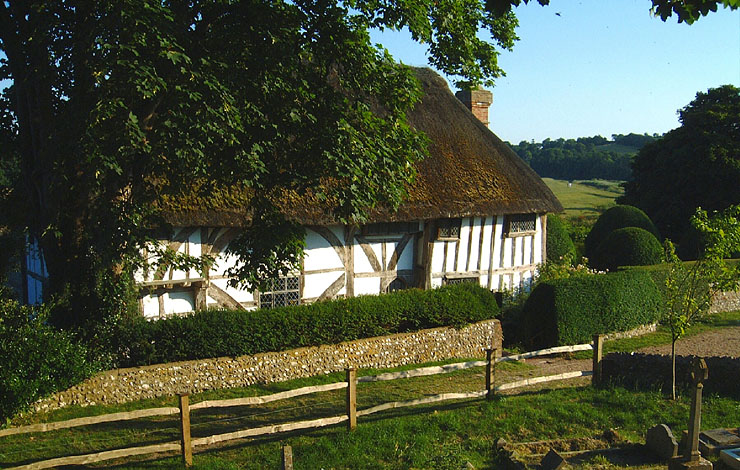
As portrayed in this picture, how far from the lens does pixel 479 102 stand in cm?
2131

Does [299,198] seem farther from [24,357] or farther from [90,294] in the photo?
[24,357]

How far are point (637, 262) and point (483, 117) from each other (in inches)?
297

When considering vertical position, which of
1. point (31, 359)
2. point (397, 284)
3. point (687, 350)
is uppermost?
point (397, 284)

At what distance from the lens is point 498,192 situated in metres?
17.6

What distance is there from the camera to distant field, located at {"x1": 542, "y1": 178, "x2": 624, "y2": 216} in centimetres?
5391

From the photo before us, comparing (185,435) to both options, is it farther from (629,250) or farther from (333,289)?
(629,250)

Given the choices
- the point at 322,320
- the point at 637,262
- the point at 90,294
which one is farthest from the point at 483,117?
the point at 90,294

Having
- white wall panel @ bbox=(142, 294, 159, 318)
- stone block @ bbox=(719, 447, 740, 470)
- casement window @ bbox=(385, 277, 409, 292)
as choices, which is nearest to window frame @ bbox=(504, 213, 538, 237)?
casement window @ bbox=(385, 277, 409, 292)

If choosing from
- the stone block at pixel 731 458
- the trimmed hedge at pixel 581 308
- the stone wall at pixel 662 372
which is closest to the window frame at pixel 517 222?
the trimmed hedge at pixel 581 308

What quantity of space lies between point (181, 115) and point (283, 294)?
7727mm

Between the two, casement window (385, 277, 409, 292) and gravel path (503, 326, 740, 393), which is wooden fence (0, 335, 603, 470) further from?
casement window (385, 277, 409, 292)

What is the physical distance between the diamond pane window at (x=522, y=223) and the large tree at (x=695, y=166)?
1440 centimetres

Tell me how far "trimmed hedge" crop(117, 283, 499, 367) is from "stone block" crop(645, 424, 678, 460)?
6.46 meters

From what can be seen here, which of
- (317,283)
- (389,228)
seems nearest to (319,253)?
(317,283)
